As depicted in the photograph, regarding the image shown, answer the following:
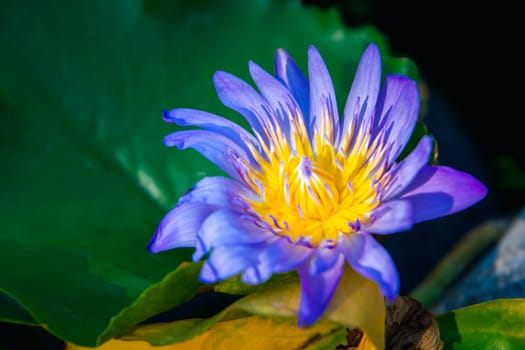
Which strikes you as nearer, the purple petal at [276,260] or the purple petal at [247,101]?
the purple petal at [276,260]

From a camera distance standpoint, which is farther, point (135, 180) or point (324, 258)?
point (135, 180)

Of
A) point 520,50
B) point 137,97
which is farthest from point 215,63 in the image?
point 520,50

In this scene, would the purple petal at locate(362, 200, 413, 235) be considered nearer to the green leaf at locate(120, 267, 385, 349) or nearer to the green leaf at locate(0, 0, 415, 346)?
the green leaf at locate(120, 267, 385, 349)

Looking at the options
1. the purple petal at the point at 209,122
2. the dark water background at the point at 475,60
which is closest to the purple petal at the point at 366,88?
the purple petal at the point at 209,122

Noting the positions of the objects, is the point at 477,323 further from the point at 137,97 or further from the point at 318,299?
the point at 137,97

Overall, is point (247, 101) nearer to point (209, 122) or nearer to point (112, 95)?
point (209, 122)

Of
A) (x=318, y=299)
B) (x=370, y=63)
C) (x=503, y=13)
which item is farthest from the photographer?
(x=503, y=13)

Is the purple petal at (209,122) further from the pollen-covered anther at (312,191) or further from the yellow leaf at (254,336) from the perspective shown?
the yellow leaf at (254,336)
